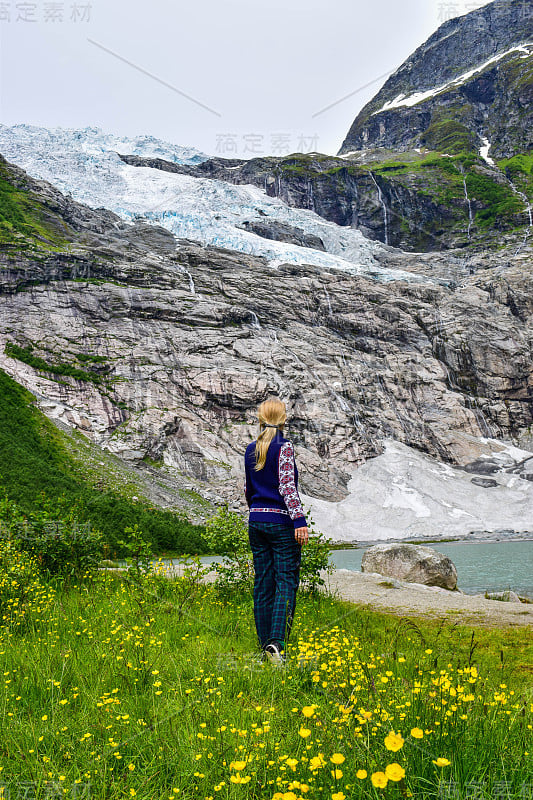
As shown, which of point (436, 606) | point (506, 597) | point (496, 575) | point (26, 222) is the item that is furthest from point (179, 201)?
point (436, 606)

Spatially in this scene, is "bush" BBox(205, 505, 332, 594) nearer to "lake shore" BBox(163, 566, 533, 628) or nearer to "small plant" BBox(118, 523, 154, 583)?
"lake shore" BBox(163, 566, 533, 628)

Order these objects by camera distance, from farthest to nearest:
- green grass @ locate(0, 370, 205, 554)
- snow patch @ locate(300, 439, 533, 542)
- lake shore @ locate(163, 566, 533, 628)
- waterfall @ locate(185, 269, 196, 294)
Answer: waterfall @ locate(185, 269, 196, 294)
snow patch @ locate(300, 439, 533, 542)
green grass @ locate(0, 370, 205, 554)
lake shore @ locate(163, 566, 533, 628)

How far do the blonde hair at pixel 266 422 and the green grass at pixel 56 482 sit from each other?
113ft

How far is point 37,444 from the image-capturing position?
61.9 meters

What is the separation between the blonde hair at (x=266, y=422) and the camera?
5469 millimetres

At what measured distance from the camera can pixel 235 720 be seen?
284 cm

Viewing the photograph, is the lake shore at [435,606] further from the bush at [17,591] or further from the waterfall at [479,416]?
the waterfall at [479,416]

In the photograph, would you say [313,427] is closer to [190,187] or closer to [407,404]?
[407,404]

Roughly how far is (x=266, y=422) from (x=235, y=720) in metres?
3.25

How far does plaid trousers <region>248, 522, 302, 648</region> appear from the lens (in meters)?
5.03

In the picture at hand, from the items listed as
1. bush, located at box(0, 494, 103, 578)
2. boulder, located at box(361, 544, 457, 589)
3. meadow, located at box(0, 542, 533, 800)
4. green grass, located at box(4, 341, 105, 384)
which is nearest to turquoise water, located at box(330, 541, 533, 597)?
boulder, located at box(361, 544, 457, 589)

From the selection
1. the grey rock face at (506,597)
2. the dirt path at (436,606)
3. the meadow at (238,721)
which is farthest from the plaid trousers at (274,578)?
the grey rock face at (506,597)

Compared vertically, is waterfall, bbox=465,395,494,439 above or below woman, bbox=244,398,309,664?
below

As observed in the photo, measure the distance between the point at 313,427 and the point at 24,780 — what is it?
292ft
